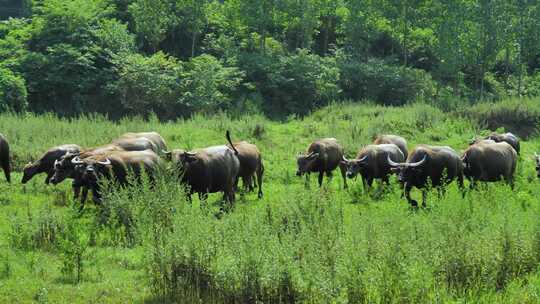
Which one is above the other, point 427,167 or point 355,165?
point 427,167

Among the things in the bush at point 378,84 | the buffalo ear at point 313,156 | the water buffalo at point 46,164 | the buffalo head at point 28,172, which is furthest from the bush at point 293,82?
the buffalo head at point 28,172

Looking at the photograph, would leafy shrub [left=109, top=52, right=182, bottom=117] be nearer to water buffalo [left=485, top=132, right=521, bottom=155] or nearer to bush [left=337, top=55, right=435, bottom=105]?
bush [left=337, top=55, right=435, bottom=105]

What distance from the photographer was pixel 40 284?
10039mm

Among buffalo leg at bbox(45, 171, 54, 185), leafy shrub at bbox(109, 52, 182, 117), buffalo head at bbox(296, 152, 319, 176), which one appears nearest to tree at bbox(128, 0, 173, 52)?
leafy shrub at bbox(109, 52, 182, 117)

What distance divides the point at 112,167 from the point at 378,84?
26.3 metres

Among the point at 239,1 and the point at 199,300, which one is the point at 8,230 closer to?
the point at 199,300

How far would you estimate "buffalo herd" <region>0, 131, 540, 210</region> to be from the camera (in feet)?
47.7

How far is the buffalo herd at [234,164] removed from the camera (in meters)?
14.5

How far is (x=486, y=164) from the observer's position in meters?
18.0

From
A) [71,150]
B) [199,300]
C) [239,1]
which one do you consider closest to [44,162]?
[71,150]

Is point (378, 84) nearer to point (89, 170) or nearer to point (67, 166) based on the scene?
point (67, 166)

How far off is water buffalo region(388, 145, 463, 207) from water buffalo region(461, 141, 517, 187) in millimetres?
1083

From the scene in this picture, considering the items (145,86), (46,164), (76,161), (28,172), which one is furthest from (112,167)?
(145,86)

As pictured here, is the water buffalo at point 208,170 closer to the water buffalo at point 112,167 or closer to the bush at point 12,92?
the water buffalo at point 112,167
